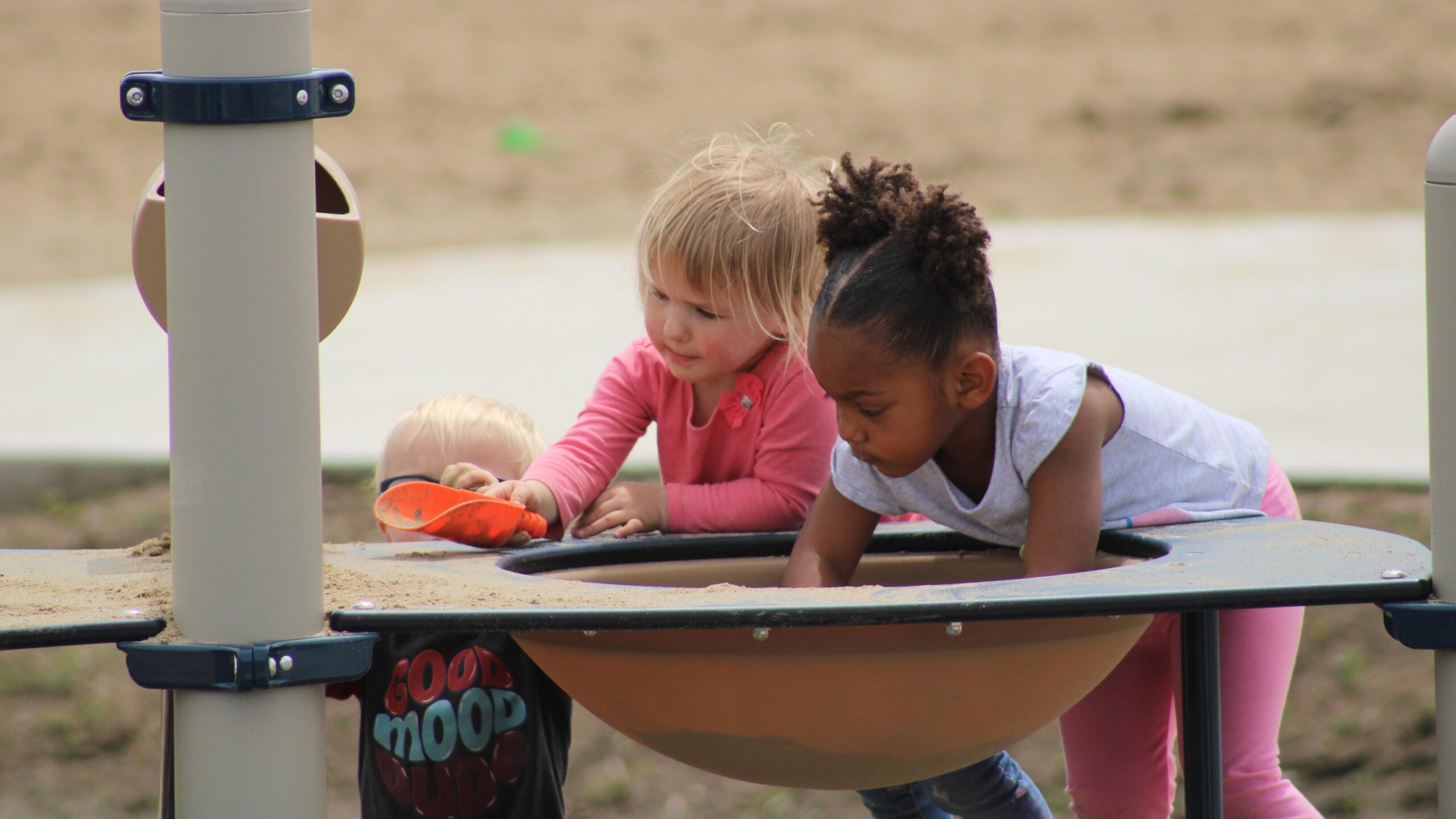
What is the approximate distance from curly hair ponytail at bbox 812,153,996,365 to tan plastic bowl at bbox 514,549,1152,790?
0.35 meters

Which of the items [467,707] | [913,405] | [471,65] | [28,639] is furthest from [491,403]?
[471,65]

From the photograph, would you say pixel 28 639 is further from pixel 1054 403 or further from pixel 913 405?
pixel 1054 403

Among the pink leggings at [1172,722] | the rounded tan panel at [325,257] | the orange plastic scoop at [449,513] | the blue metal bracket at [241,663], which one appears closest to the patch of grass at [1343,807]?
the pink leggings at [1172,722]

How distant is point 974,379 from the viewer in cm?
181

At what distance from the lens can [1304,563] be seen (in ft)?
5.29

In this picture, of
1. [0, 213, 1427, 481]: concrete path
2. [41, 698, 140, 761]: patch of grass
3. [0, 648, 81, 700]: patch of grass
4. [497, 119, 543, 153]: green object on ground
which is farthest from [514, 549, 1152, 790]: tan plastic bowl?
[497, 119, 543, 153]: green object on ground

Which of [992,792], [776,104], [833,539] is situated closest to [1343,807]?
[992,792]

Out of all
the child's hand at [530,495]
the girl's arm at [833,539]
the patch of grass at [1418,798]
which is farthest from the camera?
the patch of grass at [1418,798]

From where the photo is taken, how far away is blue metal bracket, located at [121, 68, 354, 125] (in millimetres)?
1385

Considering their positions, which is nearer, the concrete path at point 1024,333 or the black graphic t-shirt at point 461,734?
the black graphic t-shirt at point 461,734

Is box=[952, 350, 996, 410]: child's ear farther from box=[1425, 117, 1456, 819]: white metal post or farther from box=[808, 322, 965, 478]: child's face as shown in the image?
box=[1425, 117, 1456, 819]: white metal post

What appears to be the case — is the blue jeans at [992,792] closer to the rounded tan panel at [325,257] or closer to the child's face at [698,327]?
the child's face at [698,327]

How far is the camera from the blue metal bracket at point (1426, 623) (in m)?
1.53

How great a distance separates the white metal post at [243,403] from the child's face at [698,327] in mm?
699
